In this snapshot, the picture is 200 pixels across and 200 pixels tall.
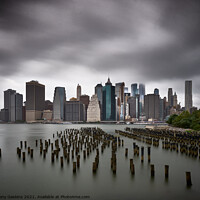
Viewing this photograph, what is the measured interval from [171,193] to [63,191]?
978 cm

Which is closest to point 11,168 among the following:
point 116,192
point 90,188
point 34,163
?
point 34,163

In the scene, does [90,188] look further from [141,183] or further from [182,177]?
[182,177]

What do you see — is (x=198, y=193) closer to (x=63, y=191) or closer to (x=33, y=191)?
(x=63, y=191)

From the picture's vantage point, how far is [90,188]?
22.4m

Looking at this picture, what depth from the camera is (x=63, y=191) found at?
2150 centimetres

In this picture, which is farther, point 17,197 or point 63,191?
point 63,191

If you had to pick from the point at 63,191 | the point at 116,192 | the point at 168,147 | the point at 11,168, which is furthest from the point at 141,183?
the point at 168,147

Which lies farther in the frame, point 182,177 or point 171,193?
point 182,177

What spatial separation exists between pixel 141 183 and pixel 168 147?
2512 centimetres

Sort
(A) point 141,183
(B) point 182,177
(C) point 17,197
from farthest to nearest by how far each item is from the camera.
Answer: (B) point 182,177
(A) point 141,183
(C) point 17,197

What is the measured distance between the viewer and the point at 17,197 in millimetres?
20125

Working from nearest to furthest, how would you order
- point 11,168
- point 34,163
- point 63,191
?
1. point 63,191
2. point 11,168
3. point 34,163

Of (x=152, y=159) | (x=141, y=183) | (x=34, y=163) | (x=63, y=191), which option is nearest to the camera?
(x=63, y=191)

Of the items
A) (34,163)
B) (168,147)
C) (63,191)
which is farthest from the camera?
(168,147)
